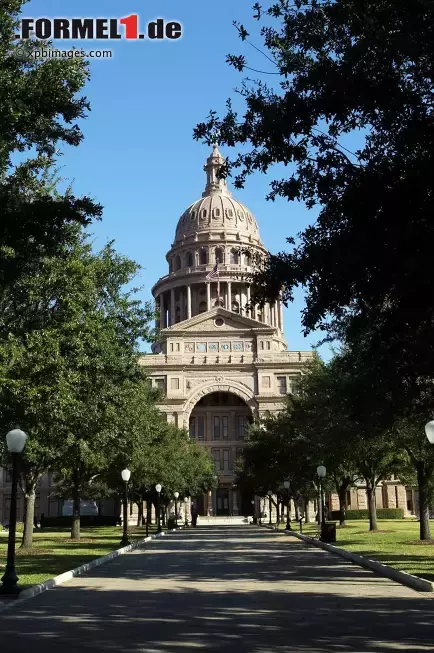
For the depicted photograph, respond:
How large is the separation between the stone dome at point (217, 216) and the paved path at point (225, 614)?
12857 centimetres

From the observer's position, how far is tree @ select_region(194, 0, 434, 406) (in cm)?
1201

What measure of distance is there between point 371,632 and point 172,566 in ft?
45.5

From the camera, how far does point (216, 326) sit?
118m

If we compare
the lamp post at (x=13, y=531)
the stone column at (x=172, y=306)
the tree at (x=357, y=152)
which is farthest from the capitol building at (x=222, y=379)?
the tree at (x=357, y=152)

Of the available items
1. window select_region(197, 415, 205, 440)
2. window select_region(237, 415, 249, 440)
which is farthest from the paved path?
window select_region(197, 415, 205, 440)

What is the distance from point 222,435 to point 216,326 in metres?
16.8

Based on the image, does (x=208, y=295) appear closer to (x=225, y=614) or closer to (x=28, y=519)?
(x=28, y=519)

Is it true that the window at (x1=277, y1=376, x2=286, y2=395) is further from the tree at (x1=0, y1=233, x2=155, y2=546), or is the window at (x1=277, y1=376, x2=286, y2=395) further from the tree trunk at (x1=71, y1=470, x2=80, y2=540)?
the tree at (x1=0, y1=233, x2=155, y2=546)

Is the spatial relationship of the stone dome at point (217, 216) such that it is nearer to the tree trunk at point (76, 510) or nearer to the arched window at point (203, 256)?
Answer: the arched window at point (203, 256)

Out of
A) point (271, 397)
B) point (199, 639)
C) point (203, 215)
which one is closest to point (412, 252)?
point (199, 639)

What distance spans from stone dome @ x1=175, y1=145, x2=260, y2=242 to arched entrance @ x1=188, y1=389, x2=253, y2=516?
3752 centimetres

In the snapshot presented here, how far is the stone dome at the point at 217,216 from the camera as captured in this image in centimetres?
14800

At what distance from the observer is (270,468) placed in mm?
59281

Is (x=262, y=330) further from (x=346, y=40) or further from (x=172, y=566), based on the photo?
(x=346, y=40)
